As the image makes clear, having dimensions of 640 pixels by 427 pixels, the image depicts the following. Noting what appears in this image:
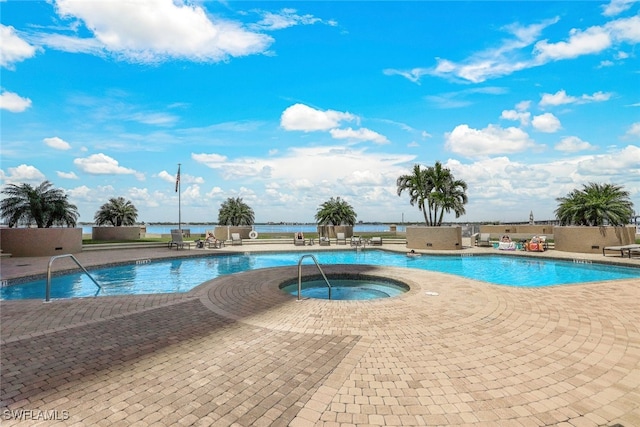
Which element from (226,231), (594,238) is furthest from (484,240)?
(226,231)

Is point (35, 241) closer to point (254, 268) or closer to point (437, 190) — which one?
point (254, 268)

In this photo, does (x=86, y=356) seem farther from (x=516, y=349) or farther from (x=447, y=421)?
(x=516, y=349)

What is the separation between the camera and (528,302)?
7.23 meters

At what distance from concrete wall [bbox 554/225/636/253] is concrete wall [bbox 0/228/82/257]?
91.2ft

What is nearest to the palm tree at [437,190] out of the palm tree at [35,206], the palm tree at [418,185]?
the palm tree at [418,185]

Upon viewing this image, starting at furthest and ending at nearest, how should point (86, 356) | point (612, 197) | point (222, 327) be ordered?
point (612, 197) < point (222, 327) < point (86, 356)

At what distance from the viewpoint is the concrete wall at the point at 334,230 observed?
31.0 m

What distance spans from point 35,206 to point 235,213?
17.7m

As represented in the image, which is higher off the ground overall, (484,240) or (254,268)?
(484,240)

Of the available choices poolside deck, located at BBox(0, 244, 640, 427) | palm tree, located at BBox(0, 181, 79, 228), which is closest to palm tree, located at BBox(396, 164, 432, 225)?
poolside deck, located at BBox(0, 244, 640, 427)

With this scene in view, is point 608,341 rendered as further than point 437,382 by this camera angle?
Yes

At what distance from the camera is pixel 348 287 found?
416 inches

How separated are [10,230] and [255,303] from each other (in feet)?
55.3

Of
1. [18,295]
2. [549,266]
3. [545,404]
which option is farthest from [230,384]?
[549,266]
